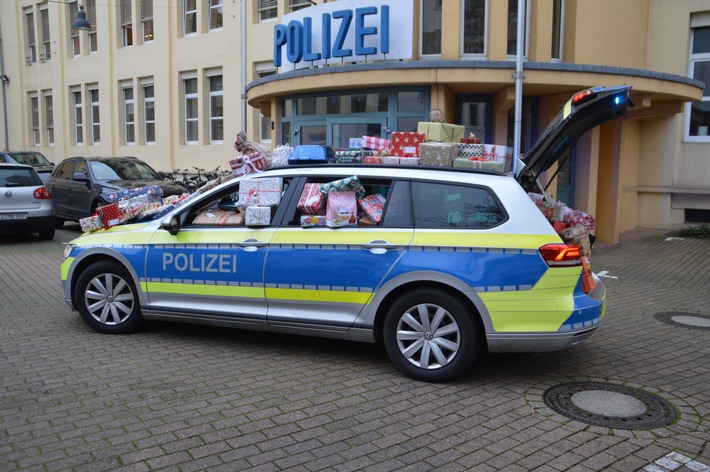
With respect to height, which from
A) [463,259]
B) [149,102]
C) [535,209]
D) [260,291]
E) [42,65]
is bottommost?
[260,291]

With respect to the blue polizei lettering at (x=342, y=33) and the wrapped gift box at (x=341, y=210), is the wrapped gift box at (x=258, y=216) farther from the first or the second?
the blue polizei lettering at (x=342, y=33)

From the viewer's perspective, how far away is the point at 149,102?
2214 centimetres

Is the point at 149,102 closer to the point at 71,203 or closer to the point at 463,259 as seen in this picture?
the point at 71,203

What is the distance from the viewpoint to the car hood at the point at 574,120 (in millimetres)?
4832

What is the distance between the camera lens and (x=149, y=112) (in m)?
22.2

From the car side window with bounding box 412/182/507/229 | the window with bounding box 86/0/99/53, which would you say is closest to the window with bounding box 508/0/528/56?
the car side window with bounding box 412/182/507/229

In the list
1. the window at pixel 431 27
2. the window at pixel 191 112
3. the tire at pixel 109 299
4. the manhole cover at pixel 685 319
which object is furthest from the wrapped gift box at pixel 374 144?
the window at pixel 191 112

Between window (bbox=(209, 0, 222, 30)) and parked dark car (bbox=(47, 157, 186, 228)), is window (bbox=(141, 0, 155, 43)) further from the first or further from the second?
parked dark car (bbox=(47, 157, 186, 228))

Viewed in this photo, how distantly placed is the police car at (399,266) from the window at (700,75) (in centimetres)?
1083

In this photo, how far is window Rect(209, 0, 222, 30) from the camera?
62.3ft

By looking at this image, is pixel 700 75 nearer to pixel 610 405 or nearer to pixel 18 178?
pixel 610 405

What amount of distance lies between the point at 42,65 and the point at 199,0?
38.2 feet

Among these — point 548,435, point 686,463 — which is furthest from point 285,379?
point 686,463

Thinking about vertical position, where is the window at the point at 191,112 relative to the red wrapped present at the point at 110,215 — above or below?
above
